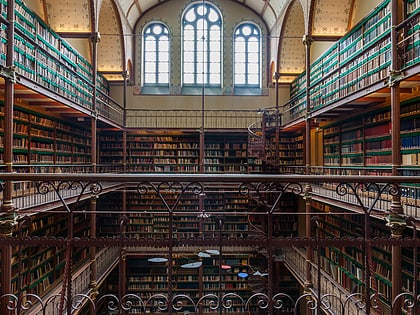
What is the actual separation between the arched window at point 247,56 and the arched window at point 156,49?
8.28ft

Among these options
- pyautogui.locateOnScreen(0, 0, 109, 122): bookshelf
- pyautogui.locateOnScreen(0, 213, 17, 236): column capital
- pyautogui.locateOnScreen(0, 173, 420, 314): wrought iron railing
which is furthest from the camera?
pyautogui.locateOnScreen(0, 0, 109, 122): bookshelf

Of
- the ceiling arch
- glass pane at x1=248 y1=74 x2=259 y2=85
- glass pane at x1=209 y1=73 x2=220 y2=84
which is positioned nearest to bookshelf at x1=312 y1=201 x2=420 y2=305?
glass pane at x1=248 y1=74 x2=259 y2=85

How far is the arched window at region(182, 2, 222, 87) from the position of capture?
39.8 ft

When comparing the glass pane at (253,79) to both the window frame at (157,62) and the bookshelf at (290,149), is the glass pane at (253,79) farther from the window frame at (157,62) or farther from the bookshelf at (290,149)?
the window frame at (157,62)

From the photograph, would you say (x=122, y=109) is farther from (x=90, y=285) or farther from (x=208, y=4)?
(x=90, y=285)

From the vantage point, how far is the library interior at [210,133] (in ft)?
17.6

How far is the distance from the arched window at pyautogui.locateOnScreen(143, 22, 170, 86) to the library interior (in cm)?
4

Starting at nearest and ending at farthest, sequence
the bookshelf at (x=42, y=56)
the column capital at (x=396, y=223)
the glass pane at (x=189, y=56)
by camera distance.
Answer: the column capital at (x=396, y=223) < the bookshelf at (x=42, y=56) < the glass pane at (x=189, y=56)

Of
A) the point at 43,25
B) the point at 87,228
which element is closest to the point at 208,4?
the point at 43,25

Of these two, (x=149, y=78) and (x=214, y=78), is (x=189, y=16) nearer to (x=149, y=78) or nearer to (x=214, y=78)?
(x=214, y=78)

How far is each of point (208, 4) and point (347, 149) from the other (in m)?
7.61

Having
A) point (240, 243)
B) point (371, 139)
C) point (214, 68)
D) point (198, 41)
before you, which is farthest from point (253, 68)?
point (240, 243)

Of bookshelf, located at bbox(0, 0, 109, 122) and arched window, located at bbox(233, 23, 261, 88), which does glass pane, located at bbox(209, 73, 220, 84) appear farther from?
bookshelf, located at bbox(0, 0, 109, 122)

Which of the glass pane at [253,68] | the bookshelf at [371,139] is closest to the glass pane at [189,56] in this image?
the glass pane at [253,68]
